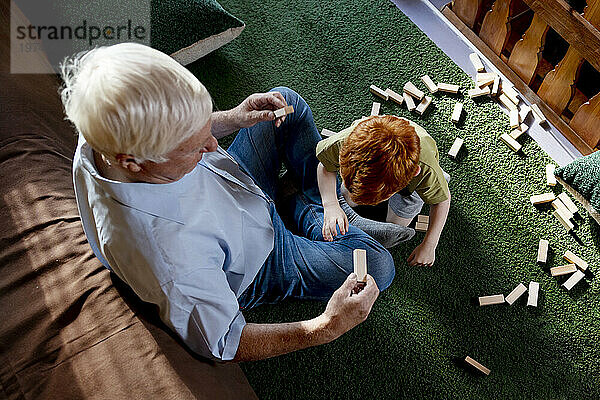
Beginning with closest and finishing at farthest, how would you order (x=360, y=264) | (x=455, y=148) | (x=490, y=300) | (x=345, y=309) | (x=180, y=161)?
(x=180, y=161) < (x=345, y=309) < (x=360, y=264) < (x=490, y=300) < (x=455, y=148)

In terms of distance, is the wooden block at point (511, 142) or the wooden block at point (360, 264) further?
the wooden block at point (511, 142)

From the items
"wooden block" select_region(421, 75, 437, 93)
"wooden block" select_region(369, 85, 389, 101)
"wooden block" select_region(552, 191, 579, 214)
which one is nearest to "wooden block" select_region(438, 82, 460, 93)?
"wooden block" select_region(421, 75, 437, 93)

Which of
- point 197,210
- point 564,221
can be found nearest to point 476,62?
Result: point 564,221

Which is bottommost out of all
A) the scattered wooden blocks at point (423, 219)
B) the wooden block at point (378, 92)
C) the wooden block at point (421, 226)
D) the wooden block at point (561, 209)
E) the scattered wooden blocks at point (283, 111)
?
the wooden block at point (421, 226)

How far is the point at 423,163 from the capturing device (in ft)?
5.03

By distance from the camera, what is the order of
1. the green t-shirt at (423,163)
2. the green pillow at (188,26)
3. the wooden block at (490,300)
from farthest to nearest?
1. the green pillow at (188,26)
2. the wooden block at (490,300)
3. the green t-shirt at (423,163)

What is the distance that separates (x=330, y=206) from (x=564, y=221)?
977 mm

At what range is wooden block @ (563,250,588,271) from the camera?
1.95m

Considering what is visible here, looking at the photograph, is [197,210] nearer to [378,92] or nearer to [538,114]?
[378,92]

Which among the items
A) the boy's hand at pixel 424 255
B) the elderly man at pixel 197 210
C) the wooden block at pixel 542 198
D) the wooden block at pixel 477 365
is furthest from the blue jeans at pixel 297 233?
the wooden block at pixel 542 198

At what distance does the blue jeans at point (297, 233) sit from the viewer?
158cm

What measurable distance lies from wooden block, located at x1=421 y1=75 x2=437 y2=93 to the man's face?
1480 millimetres

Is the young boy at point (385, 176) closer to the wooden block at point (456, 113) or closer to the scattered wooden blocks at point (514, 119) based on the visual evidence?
the wooden block at point (456, 113)

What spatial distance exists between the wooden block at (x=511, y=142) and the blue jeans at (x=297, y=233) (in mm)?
848
